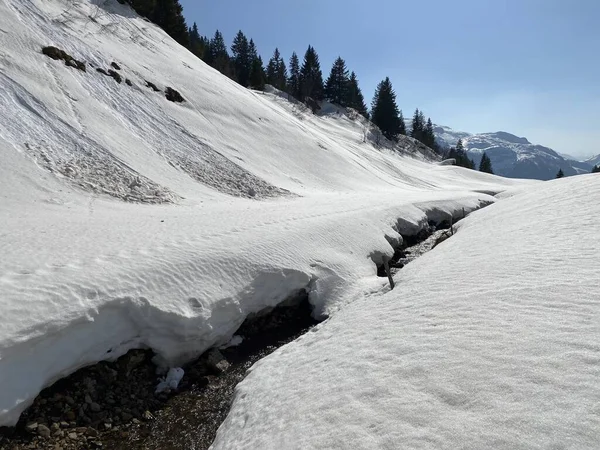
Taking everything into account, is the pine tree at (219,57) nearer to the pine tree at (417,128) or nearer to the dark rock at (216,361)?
the pine tree at (417,128)

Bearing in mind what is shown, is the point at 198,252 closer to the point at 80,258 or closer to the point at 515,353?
the point at 80,258

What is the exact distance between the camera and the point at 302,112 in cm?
7025

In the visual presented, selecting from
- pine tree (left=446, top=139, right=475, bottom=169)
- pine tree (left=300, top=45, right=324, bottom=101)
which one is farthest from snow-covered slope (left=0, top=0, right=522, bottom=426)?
pine tree (left=446, top=139, right=475, bottom=169)

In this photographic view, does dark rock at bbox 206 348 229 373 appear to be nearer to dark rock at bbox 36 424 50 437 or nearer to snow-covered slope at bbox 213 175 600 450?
snow-covered slope at bbox 213 175 600 450

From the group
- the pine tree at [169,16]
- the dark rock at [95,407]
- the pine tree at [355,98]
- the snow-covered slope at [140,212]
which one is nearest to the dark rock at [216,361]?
the snow-covered slope at [140,212]

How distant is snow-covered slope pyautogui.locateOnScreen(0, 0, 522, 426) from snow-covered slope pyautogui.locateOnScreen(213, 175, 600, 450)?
2.83 meters

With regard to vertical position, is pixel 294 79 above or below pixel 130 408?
above

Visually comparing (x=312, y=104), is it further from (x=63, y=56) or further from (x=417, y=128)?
(x=63, y=56)

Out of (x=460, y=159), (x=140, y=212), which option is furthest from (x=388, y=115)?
(x=140, y=212)

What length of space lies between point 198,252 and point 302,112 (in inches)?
2497

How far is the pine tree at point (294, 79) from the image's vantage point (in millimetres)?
87812

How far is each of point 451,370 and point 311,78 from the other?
92.0 m

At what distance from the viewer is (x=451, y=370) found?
18.4 feet

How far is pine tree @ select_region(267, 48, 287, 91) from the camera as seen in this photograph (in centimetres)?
8756
